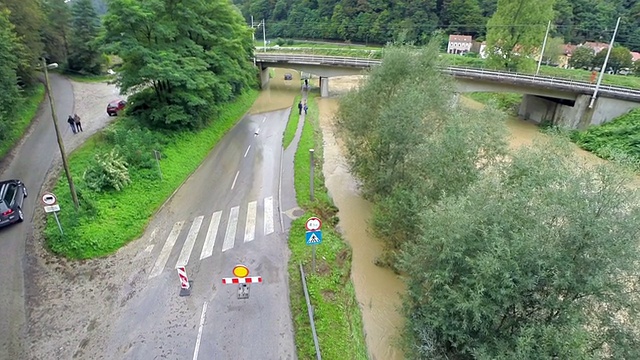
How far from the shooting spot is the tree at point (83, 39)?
3969cm

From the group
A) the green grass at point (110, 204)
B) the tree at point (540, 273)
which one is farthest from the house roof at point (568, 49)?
the tree at point (540, 273)

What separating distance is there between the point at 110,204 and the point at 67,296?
4.57m

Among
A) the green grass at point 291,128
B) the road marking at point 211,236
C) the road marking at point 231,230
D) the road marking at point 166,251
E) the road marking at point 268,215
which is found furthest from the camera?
the green grass at point 291,128

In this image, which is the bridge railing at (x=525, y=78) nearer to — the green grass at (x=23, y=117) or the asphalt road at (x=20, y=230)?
the asphalt road at (x=20, y=230)

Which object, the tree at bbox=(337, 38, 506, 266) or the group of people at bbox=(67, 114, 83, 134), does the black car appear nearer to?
the group of people at bbox=(67, 114, 83, 134)

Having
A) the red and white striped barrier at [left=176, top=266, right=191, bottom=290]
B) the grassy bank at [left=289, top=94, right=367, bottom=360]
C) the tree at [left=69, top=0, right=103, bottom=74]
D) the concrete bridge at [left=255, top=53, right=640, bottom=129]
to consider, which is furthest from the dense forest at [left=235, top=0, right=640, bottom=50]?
the red and white striped barrier at [left=176, top=266, right=191, bottom=290]

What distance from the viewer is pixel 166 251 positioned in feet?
43.3

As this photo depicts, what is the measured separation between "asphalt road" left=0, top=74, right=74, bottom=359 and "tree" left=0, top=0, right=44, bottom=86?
285 centimetres

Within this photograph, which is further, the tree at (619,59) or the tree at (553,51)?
the tree at (553,51)

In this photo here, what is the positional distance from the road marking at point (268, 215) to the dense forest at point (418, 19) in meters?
40.0

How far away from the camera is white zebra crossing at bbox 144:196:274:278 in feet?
42.3

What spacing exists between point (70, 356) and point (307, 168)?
13.9 metres

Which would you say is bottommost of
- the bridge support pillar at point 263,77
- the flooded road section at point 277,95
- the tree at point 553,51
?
the flooded road section at point 277,95

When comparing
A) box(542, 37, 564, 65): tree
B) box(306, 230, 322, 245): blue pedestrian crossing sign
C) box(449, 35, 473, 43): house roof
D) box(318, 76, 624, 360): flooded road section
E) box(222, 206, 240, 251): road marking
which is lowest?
box(318, 76, 624, 360): flooded road section
